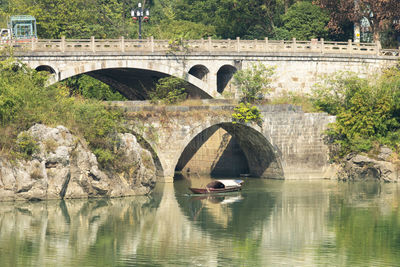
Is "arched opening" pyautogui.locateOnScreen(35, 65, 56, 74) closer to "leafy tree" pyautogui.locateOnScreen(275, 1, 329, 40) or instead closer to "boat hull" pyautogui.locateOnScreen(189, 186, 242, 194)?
"boat hull" pyautogui.locateOnScreen(189, 186, 242, 194)

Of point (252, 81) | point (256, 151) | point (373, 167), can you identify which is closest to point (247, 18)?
point (252, 81)

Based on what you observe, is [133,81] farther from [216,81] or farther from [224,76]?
[224,76]

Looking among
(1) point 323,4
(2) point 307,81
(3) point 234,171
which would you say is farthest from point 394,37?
(3) point 234,171

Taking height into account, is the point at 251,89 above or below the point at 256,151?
above

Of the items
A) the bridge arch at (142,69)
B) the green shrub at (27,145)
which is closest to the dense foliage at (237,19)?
the bridge arch at (142,69)

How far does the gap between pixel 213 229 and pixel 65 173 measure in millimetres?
9781

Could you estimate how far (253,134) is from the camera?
59.6 meters

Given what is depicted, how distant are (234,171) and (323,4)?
17.9 m

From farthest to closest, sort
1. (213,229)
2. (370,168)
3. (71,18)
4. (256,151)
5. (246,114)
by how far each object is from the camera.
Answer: (71,18)
(256,151)
(370,168)
(246,114)
(213,229)

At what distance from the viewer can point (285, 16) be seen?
248 feet

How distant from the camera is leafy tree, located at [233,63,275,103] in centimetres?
5997

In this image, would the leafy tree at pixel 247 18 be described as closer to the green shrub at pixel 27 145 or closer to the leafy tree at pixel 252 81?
the leafy tree at pixel 252 81

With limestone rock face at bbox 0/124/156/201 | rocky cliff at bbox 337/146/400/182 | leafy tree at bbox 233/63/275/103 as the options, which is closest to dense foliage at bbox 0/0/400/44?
leafy tree at bbox 233/63/275/103

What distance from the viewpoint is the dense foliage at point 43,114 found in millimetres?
47750
